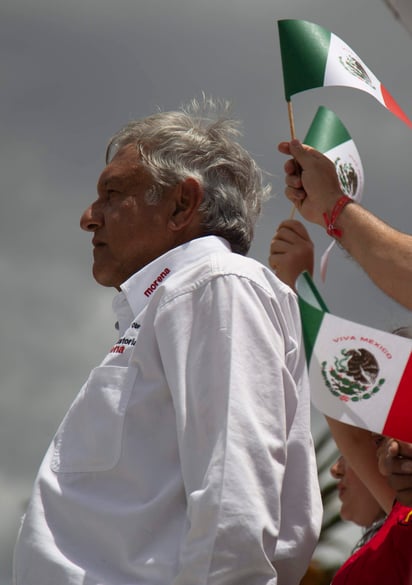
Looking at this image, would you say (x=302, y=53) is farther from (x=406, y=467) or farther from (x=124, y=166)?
(x=406, y=467)

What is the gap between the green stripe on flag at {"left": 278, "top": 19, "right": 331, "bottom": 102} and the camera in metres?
3.34

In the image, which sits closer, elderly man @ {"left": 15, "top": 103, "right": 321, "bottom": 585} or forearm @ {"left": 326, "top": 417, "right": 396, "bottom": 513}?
elderly man @ {"left": 15, "top": 103, "right": 321, "bottom": 585}

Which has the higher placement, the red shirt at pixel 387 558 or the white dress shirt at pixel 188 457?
the white dress shirt at pixel 188 457

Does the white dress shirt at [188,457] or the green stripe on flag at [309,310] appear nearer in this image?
the white dress shirt at [188,457]

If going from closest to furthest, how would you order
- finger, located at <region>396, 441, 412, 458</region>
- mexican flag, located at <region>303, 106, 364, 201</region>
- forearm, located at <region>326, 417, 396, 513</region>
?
1. finger, located at <region>396, 441, 412, 458</region>
2. mexican flag, located at <region>303, 106, 364, 201</region>
3. forearm, located at <region>326, 417, 396, 513</region>

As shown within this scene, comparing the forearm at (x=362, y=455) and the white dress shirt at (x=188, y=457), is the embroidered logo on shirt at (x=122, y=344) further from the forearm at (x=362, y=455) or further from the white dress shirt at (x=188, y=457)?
the forearm at (x=362, y=455)

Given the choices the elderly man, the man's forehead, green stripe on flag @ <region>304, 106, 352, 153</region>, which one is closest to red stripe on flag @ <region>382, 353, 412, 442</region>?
the elderly man

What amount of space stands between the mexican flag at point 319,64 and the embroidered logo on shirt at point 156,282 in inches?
31.9

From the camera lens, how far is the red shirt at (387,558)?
303 cm

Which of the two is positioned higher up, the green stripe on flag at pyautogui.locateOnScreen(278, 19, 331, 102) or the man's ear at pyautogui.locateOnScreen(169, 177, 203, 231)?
the green stripe on flag at pyautogui.locateOnScreen(278, 19, 331, 102)

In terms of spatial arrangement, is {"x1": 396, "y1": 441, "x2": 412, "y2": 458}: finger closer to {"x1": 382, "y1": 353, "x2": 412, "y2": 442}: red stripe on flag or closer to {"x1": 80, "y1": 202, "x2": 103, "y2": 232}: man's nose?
{"x1": 382, "y1": 353, "x2": 412, "y2": 442}: red stripe on flag

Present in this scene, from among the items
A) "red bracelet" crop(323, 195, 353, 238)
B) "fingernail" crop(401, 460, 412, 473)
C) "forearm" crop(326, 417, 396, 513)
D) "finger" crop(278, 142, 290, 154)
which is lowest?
"forearm" crop(326, 417, 396, 513)

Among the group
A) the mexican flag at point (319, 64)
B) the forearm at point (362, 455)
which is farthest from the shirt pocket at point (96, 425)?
the mexican flag at point (319, 64)

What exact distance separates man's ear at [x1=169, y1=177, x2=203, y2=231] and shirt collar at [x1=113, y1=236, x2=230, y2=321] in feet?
0.65
